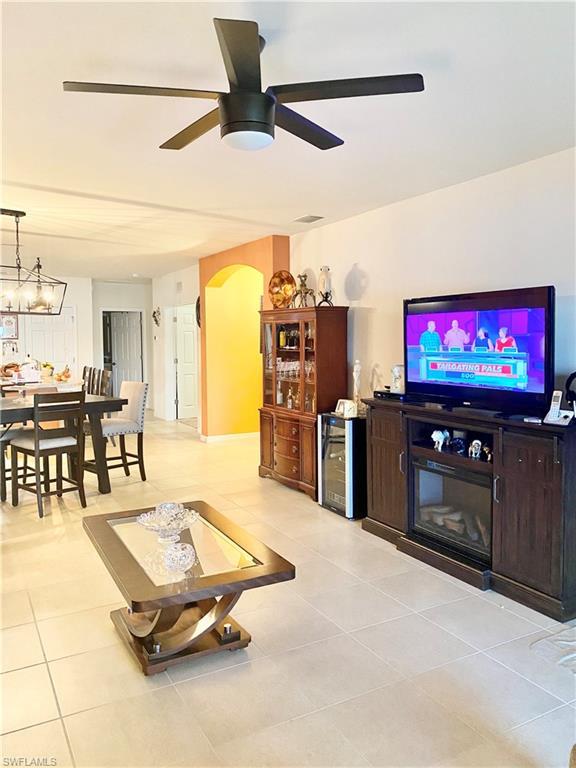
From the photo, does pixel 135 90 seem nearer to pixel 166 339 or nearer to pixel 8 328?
pixel 166 339

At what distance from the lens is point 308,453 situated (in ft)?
17.4

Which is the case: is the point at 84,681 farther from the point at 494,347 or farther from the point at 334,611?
the point at 494,347

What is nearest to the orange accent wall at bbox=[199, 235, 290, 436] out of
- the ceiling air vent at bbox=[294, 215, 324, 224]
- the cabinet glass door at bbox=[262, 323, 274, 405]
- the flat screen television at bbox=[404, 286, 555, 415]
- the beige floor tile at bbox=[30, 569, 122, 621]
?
the cabinet glass door at bbox=[262, 323, 274, 405]

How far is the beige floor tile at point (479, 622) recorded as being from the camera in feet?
9.30

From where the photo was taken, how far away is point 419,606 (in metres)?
3.15

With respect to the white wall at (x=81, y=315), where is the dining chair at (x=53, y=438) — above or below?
below

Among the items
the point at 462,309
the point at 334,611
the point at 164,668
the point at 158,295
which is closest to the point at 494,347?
the point at 462,309

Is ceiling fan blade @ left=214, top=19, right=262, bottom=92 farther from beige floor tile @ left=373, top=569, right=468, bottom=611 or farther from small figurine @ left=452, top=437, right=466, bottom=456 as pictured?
beige floor tile @ left=373, top=569, right=468, bottom=611

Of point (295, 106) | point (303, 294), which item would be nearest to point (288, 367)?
point (303, 294)

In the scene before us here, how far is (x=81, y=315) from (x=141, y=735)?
9.05 m

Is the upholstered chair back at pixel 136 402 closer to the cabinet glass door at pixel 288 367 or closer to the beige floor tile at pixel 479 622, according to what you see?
the cabinet glass door at pixel 288 367

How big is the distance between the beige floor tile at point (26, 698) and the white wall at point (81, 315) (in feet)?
27.0

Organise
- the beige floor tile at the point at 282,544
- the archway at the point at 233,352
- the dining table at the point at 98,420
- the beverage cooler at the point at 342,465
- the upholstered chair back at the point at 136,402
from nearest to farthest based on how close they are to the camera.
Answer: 1. the beige floor tile at the point at 282,544
2. the beverage cooler at the point at 342,465
3. the dining table at the point at 98,420
4. the upholstered chair back at the point at 136,402
5. the archway at the point at 233,352

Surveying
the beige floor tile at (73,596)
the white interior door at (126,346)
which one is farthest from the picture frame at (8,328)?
the beige floor tile at (73,596)
